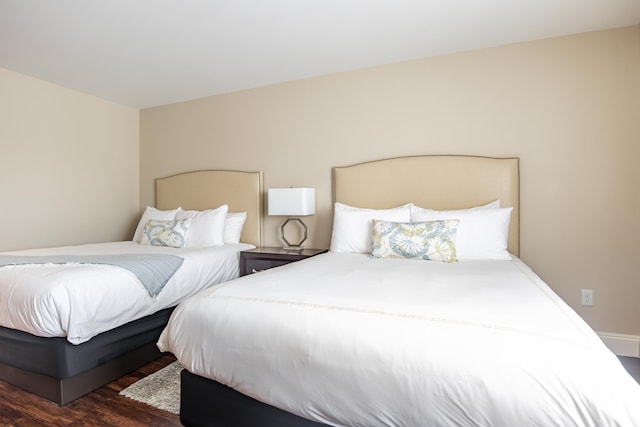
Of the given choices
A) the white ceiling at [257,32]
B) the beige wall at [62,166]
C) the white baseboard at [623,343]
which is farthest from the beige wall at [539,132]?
the beige wall at [62,166]

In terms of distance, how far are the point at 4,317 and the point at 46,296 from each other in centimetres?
42

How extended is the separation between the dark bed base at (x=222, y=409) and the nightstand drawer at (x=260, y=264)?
61.5 inches

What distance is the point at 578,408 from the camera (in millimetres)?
834

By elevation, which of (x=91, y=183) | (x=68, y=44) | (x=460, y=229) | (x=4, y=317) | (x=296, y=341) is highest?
(x=68, y=44)

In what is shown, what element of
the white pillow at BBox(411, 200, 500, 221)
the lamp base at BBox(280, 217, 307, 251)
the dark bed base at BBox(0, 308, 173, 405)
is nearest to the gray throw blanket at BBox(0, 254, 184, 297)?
the dark bed base at BBox(0, 308, 173, 405)

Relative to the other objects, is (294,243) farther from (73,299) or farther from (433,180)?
(73,299)

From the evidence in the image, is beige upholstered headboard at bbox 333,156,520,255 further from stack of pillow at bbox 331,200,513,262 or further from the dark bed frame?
stack of pillow at bbox 331,200,513,262

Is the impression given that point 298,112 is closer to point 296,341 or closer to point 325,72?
point 325,72

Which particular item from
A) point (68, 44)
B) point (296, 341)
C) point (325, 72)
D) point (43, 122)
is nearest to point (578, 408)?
point (296, 341)

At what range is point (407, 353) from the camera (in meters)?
1.01

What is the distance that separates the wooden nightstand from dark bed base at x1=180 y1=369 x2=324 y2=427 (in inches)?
61.0

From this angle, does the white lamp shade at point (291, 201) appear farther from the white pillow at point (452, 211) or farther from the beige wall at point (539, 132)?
the white pillow at point (452, 211)

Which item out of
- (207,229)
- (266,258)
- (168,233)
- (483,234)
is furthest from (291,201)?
(483,234)

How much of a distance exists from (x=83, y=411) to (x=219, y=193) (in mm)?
2391
